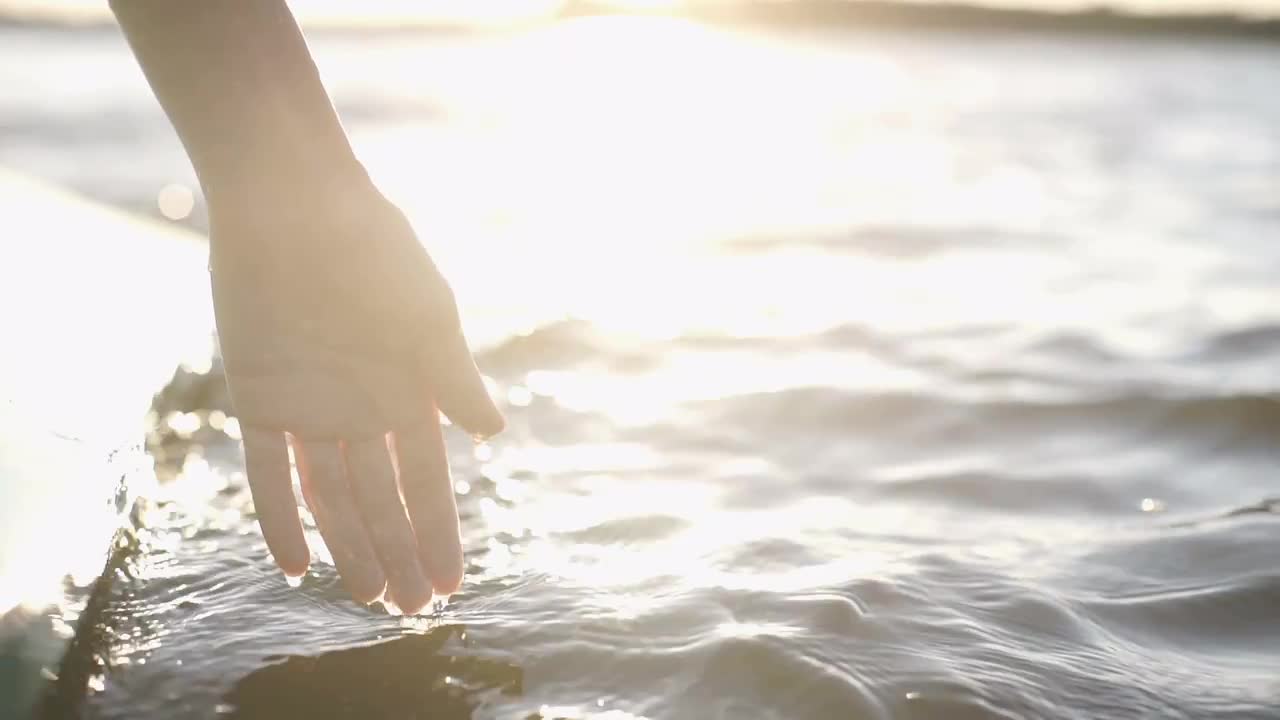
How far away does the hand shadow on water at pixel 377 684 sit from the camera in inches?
77.5

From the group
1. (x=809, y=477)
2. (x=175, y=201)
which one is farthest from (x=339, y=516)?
(x=175, y=201)

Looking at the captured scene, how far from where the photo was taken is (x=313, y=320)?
6.29 feet

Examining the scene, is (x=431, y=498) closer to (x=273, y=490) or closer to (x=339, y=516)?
(x=339, y=516)

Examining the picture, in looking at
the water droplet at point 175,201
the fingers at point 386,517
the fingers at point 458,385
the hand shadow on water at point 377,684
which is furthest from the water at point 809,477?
the fingers at point 458,385

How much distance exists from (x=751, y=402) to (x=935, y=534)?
116 centimetres

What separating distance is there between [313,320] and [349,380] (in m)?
0.12

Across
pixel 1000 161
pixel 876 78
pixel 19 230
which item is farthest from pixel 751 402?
pixel 876 78

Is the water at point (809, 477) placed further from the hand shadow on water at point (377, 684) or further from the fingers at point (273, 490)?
the fingers at point (273, 490)

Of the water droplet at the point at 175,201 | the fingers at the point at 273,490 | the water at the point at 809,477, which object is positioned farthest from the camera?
the water droplet at the point at 175,201

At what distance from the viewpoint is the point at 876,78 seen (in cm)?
2472

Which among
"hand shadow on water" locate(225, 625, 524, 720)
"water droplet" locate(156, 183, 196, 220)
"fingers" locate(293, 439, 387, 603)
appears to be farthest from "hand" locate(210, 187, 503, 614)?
"water droplet" locate(156, 183, 196, 220)

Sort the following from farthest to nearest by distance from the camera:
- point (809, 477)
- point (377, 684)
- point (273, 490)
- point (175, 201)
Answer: point (175, 201) < point (809, 477) < point (377, 684) < point (273, 490)

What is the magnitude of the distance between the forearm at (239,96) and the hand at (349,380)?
0.17ft

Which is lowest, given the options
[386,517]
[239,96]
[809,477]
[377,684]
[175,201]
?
[377,684]
